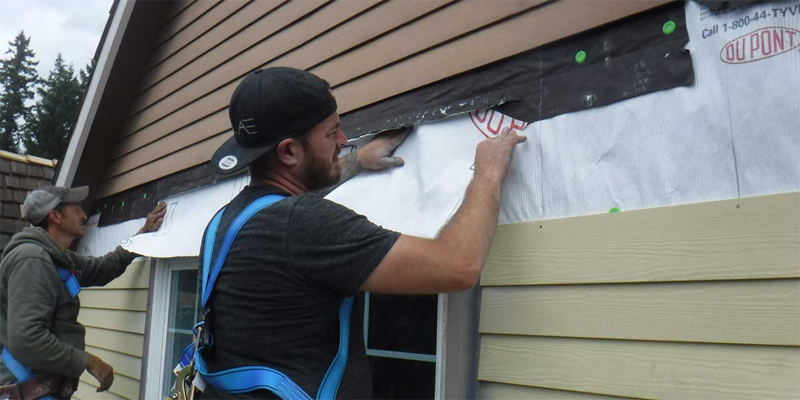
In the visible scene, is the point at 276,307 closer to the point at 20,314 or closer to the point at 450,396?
the point at 450,396

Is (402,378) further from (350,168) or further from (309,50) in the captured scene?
(309,50)

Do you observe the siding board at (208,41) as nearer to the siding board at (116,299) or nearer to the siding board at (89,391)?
the siding board at (116,299)

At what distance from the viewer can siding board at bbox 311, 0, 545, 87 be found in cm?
246

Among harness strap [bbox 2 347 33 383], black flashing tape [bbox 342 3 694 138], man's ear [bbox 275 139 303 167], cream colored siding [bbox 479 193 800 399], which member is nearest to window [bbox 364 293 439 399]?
cream colored siding [bbox 479 193 800 399]

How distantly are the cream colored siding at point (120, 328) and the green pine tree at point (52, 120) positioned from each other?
3134cm

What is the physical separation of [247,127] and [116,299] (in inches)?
162

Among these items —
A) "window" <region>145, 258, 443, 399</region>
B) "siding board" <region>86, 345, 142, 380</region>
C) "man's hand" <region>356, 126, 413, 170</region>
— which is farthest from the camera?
"siding board" <region>86, 345, 142, 380</region>

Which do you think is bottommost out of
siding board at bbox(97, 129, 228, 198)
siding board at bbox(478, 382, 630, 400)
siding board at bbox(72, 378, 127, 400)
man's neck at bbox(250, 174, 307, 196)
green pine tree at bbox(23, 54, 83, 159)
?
siding board at bbox(72, 378, 127, 400)

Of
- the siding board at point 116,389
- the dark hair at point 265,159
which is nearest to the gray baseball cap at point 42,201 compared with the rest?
the siding board at point 116,389

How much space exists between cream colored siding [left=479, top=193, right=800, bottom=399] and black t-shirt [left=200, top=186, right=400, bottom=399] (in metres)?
0.62

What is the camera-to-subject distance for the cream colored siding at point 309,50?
239 centimetres

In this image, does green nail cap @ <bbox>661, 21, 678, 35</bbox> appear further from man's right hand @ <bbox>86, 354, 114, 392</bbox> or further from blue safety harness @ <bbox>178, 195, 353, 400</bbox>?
man's right hand @ <bbox>86, 354, 114, 392</bbox>

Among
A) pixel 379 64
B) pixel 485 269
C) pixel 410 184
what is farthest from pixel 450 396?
pixel 379 64

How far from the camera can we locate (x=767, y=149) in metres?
1.65
